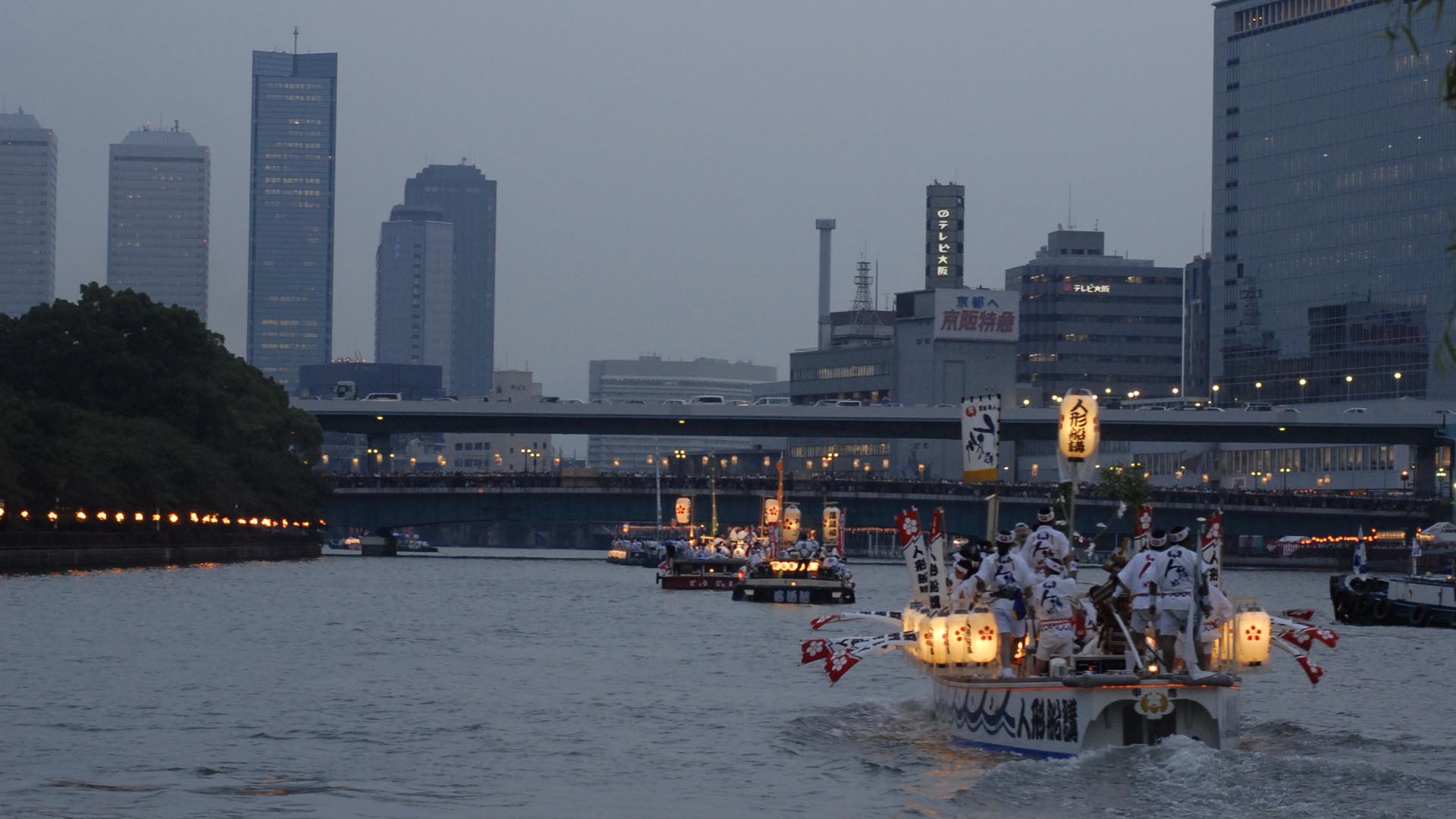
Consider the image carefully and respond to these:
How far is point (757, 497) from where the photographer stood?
149 m

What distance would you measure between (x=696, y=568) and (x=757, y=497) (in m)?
51.9

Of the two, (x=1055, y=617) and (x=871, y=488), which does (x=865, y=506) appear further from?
(x=1055, y=617)

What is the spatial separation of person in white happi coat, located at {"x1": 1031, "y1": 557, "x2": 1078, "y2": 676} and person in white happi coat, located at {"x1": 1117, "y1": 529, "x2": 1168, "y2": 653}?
751mm

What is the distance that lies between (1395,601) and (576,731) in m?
47.7

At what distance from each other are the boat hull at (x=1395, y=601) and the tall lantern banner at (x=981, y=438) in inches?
1683

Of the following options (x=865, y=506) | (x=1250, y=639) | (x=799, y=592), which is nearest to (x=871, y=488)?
(x=865, y=506)

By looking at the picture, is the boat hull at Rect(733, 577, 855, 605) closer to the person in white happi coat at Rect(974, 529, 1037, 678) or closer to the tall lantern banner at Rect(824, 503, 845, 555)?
the tall lantern banner at Rect(824, 503, 845, 555)

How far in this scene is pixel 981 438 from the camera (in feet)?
117

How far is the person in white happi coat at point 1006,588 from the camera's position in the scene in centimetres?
2984

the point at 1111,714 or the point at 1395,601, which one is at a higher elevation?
the point at 1111,714

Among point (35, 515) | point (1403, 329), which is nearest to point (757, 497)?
point (35, 515)

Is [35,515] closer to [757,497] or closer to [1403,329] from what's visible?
[757,497]

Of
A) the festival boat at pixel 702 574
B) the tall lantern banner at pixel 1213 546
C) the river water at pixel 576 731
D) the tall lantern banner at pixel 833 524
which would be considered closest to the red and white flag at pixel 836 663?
the river water at pixel 576 731

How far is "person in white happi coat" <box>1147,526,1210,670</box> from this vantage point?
93.8 feet
